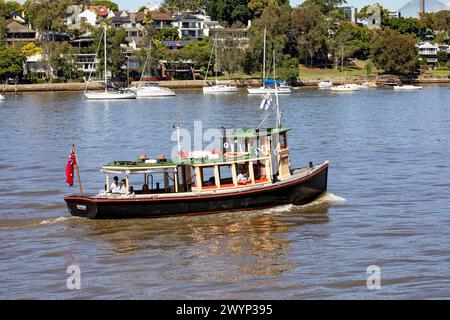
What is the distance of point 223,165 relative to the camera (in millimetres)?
31625

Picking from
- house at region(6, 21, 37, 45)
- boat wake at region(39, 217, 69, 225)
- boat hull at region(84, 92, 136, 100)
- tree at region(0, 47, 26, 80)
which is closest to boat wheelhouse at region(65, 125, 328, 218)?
boat wake at region(39, 217, 69, 225)

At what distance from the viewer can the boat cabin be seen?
31172mm

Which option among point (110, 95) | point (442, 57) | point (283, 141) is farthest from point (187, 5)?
point (283, 141)

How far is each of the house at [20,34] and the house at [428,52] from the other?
66.8 meters

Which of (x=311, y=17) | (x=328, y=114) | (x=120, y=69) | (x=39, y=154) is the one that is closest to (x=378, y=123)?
(x=328, y=114)

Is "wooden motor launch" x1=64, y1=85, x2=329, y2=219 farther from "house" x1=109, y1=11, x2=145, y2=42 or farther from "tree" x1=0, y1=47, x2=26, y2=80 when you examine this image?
"house" x1=109, y1=11, x2=145, y2=42

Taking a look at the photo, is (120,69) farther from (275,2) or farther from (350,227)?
(350,227)

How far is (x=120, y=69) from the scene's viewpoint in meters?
136

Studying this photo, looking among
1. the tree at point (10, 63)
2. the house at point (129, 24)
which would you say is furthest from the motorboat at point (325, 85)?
the tree at point (10, 63)

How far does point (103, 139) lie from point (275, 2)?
390 ft

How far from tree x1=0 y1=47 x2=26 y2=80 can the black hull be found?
4084 inches

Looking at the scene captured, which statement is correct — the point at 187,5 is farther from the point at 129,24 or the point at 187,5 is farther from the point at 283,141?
the point at 283,141

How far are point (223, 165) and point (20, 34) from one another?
422ft

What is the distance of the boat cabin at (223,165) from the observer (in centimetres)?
3117
